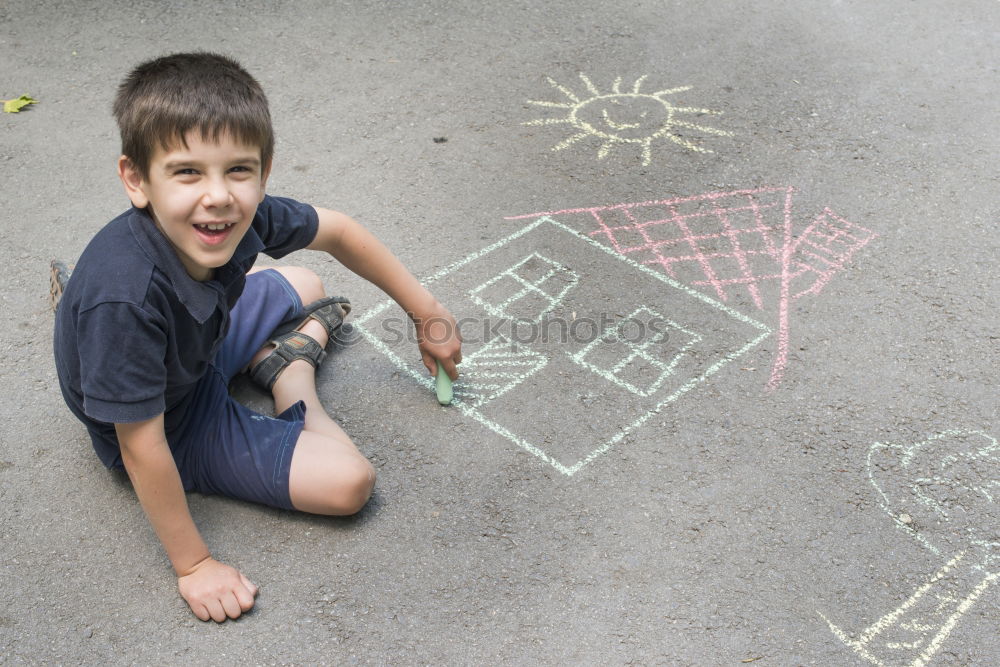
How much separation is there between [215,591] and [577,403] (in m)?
1.02

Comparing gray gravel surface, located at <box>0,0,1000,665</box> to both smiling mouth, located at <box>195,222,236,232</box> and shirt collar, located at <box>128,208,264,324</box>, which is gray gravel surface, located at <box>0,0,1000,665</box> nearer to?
shirt collar, located at <box>128,208,264,324</box>

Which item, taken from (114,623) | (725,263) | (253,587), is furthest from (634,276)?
(114,623)

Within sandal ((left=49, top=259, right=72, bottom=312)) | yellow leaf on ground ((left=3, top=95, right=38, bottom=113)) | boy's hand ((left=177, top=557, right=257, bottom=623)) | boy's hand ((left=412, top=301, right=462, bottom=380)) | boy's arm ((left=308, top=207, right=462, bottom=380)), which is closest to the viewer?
boy's hand ((left=177, top=557, right=257, bottom=623))

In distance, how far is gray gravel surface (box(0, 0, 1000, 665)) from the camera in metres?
1.94

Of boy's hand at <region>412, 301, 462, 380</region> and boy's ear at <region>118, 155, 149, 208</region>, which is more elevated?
boy's ear at <region>118, 155, 149, 208</region>

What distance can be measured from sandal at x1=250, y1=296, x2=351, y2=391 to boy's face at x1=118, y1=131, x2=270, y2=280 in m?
0.64

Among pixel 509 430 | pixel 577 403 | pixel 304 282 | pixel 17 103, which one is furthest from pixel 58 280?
pixel 17 103

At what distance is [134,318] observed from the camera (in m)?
1.74

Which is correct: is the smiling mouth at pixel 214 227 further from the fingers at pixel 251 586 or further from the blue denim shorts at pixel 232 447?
the fingers at pixel 251 586

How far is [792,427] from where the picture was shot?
2391 mm

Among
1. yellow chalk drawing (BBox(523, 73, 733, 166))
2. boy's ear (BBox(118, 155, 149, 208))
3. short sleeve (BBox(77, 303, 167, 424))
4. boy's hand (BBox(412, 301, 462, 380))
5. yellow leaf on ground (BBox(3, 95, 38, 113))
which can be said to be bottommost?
yellow leaf on ground (BBox(3, 95, 38, 113))

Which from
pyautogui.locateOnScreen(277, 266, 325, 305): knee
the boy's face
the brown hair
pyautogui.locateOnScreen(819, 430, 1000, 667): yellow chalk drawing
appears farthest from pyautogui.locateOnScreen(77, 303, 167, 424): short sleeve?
pyautogui.locateOnScreen(819, 430, 1000, 667): yellow chalk drawing

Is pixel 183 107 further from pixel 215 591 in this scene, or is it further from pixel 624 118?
pixel 624 118

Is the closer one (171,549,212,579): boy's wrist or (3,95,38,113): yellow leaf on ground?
(171,549,212,579): boy's wrist
